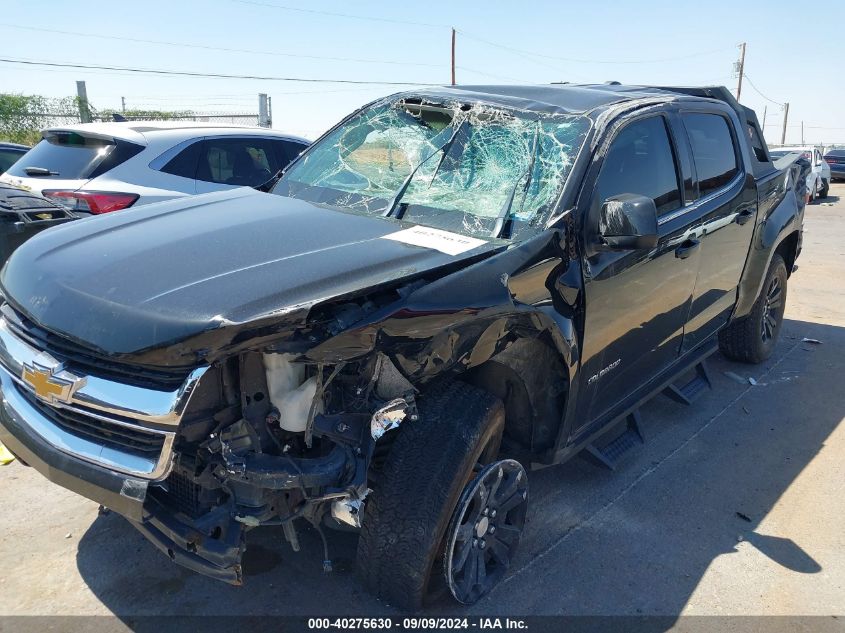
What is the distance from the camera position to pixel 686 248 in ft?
12.1

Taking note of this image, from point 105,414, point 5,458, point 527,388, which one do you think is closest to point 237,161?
point 5,458

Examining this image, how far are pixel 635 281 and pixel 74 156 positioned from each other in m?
4.74

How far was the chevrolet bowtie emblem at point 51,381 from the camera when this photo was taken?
221 cm

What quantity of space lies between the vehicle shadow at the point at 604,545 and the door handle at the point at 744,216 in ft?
4.42

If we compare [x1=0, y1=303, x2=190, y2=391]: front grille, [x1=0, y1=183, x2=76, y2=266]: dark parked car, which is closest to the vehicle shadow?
[x1=0, y1=303, x2=190, y2=391]: front grille

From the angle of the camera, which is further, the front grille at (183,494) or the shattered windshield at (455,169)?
the shattered windshield at (455,169)

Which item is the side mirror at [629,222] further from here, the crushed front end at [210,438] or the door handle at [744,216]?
the door handle at [744,216]

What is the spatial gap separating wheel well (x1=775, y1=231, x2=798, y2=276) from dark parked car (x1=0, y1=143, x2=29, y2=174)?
874 centimetres

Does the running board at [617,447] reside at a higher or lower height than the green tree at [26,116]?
lower

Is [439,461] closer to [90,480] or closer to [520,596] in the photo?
[520,596]

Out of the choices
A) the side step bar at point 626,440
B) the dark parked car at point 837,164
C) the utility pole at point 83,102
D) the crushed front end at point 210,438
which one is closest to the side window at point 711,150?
the side step bar at point 626,440

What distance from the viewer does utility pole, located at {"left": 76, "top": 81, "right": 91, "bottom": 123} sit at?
54.5 ft

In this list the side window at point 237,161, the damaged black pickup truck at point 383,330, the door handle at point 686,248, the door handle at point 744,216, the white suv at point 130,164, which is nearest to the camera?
the damaged black pickup truck at point 383,330

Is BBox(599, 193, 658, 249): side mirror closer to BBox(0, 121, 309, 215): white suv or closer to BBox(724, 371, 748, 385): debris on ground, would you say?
BBox(724, 371, 748, 385): debris on ground
